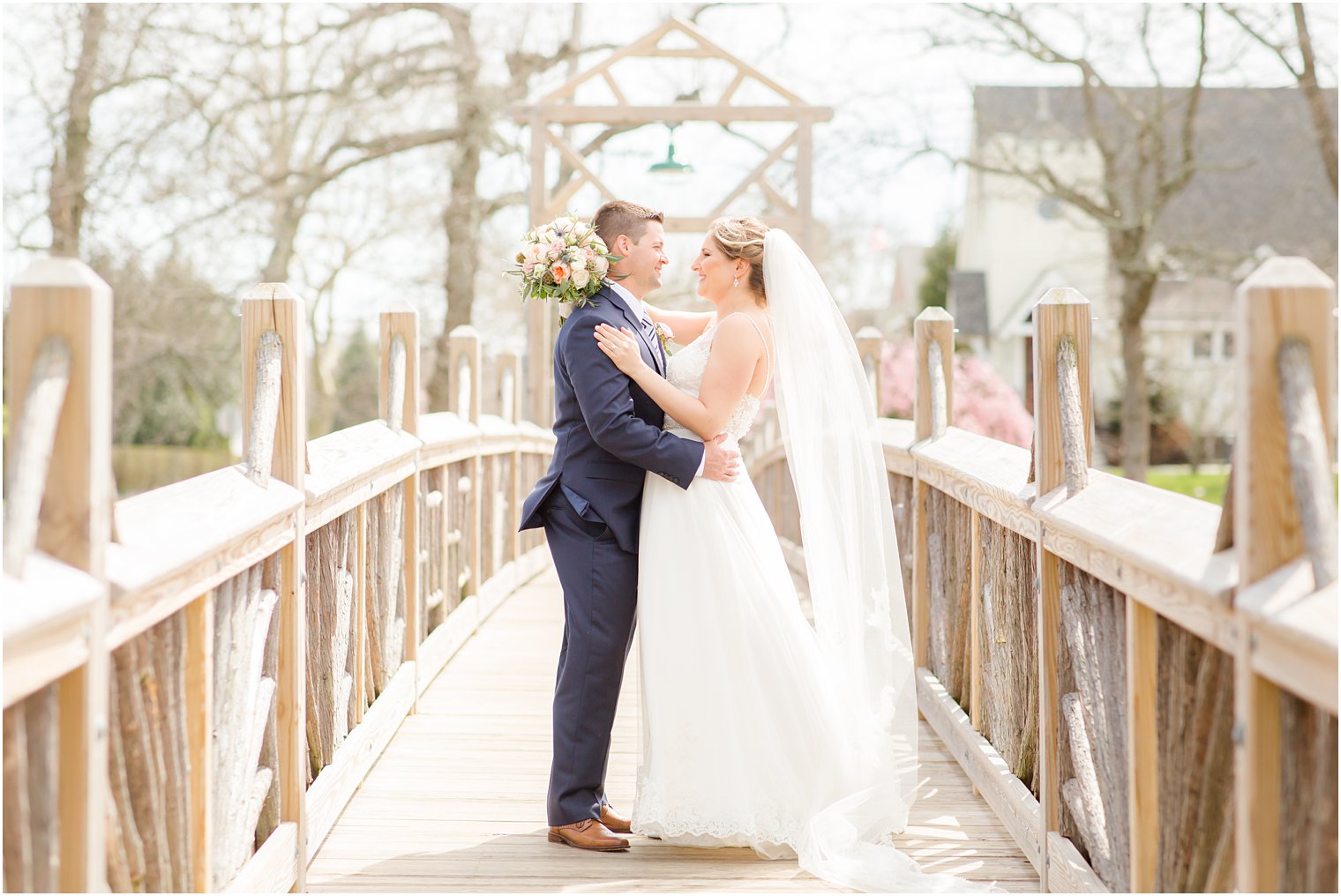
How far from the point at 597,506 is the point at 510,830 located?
1.03 meters

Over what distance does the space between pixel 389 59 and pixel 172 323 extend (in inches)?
202

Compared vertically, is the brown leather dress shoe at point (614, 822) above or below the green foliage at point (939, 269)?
below

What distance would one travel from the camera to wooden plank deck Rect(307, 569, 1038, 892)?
11.5ft

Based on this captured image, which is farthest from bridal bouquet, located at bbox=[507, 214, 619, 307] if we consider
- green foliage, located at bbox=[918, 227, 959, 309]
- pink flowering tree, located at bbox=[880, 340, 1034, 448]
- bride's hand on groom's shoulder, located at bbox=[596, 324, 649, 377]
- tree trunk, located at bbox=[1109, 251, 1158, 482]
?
green foliage, located at bbox=[918, 227, 959, 309]

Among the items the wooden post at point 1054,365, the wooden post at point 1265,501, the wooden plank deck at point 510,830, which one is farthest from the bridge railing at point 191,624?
the wooden post at point 1054,365

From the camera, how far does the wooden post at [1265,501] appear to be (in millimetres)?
2061

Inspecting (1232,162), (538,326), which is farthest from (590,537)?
(1232,162)

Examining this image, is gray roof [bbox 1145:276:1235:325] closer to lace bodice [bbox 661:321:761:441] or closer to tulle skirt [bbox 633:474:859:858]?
lace bodice [bbox 661:321:761:441]

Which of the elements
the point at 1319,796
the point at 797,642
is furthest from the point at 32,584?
the point at 797,642

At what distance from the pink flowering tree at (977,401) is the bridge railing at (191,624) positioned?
528 inches

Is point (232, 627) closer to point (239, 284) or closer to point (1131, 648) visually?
point (1131, 648)

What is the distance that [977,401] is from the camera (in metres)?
18.1

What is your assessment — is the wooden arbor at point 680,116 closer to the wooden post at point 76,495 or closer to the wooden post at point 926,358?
the wooden post at point 926,358

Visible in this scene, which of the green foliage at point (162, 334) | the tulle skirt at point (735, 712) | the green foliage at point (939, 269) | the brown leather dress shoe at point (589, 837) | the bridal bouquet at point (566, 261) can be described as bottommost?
the brown leather dress shoe at point (589, 837)
